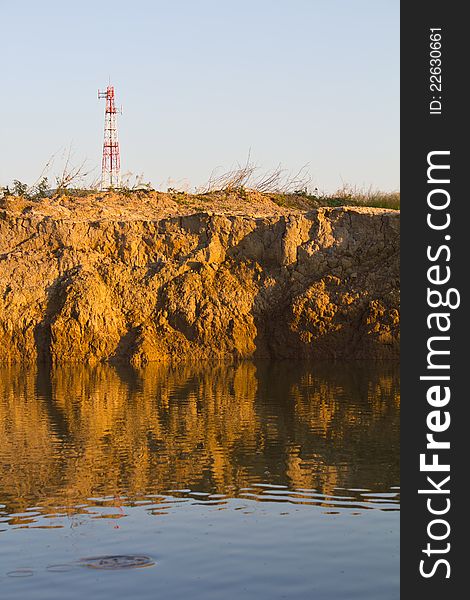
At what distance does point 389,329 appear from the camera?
34406 mm

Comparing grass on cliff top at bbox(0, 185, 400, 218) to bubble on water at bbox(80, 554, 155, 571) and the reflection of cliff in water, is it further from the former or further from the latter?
bubble on water at bbox(80, 554, 155, 571)

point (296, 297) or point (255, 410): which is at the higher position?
point (296, 297)

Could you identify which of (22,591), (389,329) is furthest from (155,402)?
(22,591)

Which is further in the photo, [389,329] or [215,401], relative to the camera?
[389,329]

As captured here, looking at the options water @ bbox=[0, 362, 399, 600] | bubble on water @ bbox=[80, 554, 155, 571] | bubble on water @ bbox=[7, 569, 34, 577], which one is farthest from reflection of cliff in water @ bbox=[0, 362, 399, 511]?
bubble on water @ bbox=[7, 569, 34, 577]

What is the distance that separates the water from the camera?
11.0 m

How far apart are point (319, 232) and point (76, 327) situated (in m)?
7.44

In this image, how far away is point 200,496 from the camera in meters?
14.6

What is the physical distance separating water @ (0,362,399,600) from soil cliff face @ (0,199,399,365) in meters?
8.62

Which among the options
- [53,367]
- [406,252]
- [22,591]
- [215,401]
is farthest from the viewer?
[53,367]

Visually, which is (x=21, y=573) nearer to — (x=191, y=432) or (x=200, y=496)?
(x=200, y=496)

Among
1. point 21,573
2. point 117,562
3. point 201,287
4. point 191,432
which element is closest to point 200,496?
point 117,562

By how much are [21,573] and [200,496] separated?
3.73m

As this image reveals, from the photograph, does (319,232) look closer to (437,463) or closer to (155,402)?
(155,402)
